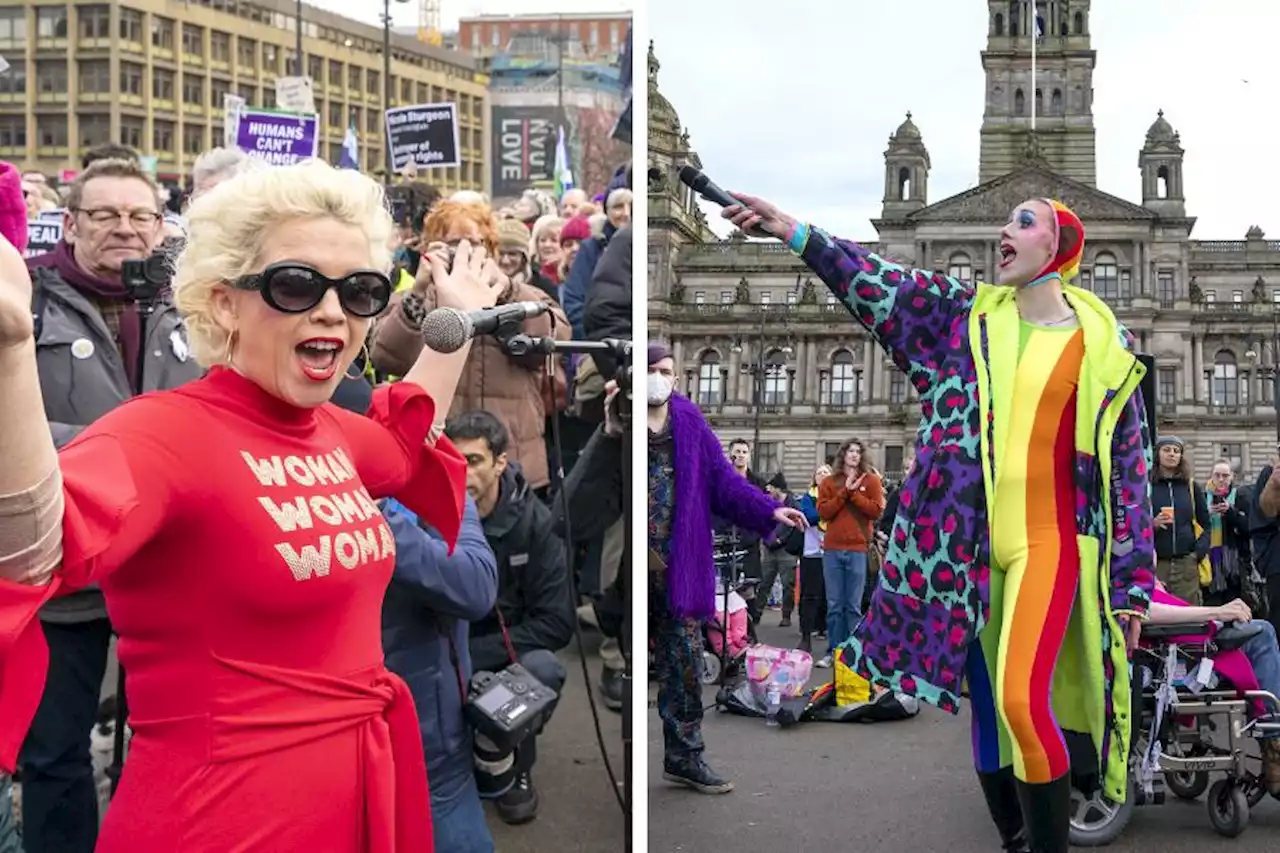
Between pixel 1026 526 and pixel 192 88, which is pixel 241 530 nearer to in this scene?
pixel 1026 526

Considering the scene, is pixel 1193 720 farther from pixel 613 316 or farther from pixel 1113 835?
pixel 613 316

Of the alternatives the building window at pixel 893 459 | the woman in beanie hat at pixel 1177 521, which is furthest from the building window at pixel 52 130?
the building window at pixel 893 459

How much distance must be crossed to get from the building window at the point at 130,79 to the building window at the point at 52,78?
6.66ft

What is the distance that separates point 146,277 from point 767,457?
86.5 inches

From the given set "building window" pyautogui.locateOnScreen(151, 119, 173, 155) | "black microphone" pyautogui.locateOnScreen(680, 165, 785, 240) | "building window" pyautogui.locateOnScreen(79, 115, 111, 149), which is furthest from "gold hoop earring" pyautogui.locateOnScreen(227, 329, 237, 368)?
"building window" pyautogui.locateOnScreen(151, 119, 173, 155)

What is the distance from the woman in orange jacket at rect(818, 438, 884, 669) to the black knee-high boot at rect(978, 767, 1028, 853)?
12.1 feet

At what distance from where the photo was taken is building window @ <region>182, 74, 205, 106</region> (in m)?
50.8

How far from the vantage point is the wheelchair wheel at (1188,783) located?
14.1 ft

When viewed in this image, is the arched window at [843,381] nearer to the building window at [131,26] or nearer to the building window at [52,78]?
the building window at [52,78]

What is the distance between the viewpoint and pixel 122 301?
256 cm

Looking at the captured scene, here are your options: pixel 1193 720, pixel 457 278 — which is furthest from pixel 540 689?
pixel 1193 720

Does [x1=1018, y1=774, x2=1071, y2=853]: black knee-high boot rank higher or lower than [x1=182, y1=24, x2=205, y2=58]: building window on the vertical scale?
lower

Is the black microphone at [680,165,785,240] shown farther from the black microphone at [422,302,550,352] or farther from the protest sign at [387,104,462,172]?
the protest sign at [387,104,462,172]

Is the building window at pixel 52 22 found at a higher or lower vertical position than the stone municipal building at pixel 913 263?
higher
